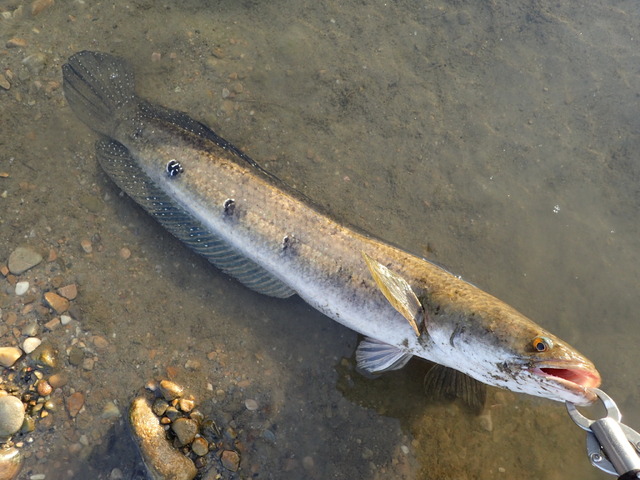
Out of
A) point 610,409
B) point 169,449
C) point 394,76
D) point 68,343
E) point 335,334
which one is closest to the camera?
point 610,409

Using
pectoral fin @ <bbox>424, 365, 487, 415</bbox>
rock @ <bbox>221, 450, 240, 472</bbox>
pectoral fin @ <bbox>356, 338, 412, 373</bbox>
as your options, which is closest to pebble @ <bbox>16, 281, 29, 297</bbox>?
rock @ <bbox>221, 450, 240, 472</bbox>

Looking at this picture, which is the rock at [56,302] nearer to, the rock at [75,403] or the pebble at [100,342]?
the pebble at [100,342]

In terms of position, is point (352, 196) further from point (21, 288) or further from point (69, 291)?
point (21, 288)

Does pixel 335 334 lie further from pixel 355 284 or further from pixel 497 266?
pixel 497 266

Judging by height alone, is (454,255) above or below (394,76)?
below

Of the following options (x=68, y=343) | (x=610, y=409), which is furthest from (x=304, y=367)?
(x=610, y=409)

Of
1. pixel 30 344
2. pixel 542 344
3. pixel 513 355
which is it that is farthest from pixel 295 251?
pixel 30 344

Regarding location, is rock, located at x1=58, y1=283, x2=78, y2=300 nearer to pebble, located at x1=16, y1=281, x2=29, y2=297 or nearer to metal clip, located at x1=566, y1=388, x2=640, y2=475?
pebble, located at x1=16, y1=281, x2=29, y2=297

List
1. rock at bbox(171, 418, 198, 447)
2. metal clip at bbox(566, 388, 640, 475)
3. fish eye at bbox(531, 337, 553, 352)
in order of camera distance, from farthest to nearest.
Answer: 1. rock at bbox(171, 418, 198, 447)
2. fish eye at bbox(531, 337, 553, 352)
3. metal clip at bbox(566, 388, 640, 475)
